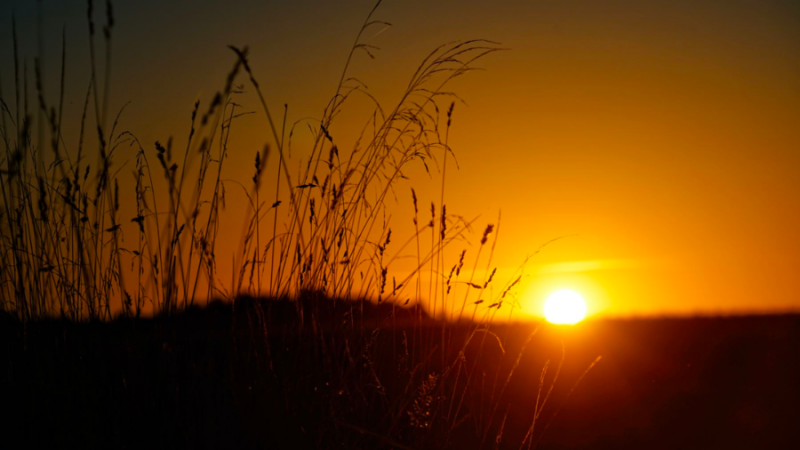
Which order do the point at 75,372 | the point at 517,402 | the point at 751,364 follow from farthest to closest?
1. the point at 751,364
2. the point at 517,402
3. the point at 75,372

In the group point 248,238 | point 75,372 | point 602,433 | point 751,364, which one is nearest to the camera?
point 75,372

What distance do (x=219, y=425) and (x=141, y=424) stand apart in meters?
0.20

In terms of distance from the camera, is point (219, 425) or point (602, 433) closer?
point (219, 425)

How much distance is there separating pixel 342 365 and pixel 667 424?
1.89 m

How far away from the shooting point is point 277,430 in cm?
188

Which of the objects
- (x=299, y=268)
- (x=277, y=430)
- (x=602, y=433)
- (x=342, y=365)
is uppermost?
(x=299, y=268)

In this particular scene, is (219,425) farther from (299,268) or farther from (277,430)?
(299,268)

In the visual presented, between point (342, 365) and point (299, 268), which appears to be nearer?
point (342, 365)

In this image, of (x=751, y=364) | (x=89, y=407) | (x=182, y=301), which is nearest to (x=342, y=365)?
(x=182, y=301)

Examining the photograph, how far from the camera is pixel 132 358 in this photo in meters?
1.98

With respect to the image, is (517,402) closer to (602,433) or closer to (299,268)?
(602,433)

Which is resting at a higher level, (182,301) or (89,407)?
(182,301)

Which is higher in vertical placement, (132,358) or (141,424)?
(132,358)

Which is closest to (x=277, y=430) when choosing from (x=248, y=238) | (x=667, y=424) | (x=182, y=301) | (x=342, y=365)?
(x=342, y=365)
